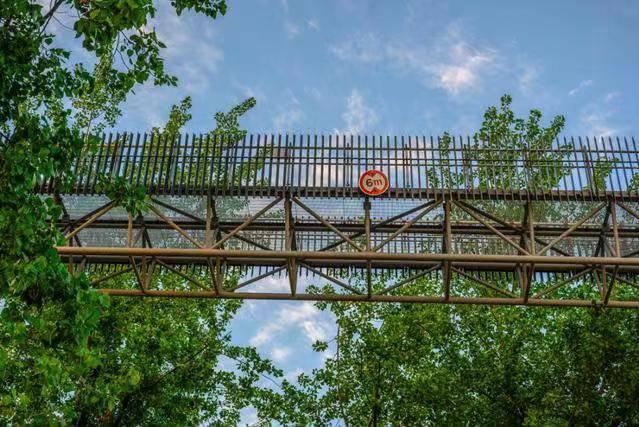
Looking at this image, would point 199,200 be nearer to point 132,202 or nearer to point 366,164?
→ point 366,164

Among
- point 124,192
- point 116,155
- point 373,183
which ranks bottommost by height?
point 124,192

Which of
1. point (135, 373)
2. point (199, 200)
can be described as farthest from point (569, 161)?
point (135, 373)

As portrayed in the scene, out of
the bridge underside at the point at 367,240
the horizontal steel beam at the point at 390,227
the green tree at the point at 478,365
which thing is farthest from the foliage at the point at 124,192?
the green tree at the point at 478,365

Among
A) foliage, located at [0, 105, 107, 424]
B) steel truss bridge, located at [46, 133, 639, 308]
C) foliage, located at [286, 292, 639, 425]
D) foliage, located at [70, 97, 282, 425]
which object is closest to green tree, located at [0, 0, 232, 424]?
foliage, located at [0, 105, 107, 424]

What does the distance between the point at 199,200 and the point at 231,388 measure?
706cm

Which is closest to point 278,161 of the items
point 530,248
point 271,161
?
point 271,161

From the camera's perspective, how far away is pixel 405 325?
18750mm

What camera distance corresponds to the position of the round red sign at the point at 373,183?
11.0 m

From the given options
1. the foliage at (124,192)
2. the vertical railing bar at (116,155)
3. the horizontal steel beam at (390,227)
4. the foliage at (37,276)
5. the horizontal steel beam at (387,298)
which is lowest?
the foliage at (37,276)

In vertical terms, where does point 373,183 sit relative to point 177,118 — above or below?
below

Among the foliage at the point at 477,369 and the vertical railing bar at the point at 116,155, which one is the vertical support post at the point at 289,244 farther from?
the foliage at the point at 477,369

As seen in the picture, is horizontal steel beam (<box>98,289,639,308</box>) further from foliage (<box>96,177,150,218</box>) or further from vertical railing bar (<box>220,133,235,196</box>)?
foliage (<box>96,177,150,218</box>)

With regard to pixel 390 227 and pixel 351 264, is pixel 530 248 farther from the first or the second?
pixel 351 264

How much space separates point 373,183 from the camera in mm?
11023
